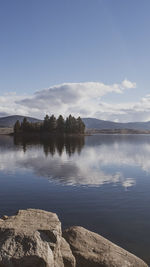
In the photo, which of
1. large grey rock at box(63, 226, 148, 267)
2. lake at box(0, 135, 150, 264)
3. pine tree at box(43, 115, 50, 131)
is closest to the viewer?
large grey rock at box(63, 226, 148, 267)

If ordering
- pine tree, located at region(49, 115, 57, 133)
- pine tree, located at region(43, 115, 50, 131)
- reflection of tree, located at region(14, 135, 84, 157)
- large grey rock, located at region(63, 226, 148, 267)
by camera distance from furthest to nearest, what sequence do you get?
1. pine tree, located at region(43, 115, 50, 131)
2. pine tree, located at region(49, 115, 57, 133)
3. reflection of tree, located at region(14, 135, 84, 157)
4. large grey rock, located at region(63, 226, 148, 267)

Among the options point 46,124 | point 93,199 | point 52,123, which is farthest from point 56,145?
point 46,124

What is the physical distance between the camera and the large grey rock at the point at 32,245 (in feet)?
26.6

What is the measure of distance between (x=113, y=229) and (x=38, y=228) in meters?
7.68

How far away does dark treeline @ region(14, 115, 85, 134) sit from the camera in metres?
171

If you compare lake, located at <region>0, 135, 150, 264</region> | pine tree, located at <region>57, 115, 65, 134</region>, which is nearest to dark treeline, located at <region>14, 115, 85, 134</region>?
pine tree, located at <region>57, 115, 65, 134</region>

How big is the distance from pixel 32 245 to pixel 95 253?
11.8 ft

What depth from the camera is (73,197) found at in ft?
71.4

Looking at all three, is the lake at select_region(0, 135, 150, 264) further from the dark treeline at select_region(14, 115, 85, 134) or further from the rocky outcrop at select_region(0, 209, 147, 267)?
the dark treeline at select_region(14, 115, 85, 134)

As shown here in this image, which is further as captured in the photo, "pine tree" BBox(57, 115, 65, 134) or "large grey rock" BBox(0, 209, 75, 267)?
"pine tree" BBox(57, 115, 65, 134)

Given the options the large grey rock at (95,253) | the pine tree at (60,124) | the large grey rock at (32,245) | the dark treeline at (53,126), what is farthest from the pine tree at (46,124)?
the large grey rock at (32,245)

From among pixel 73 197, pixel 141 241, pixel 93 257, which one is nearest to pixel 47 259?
pixel 93 257

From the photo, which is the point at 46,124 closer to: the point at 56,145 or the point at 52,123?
the point at 52,123

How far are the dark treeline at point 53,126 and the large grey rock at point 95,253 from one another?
160 meters
